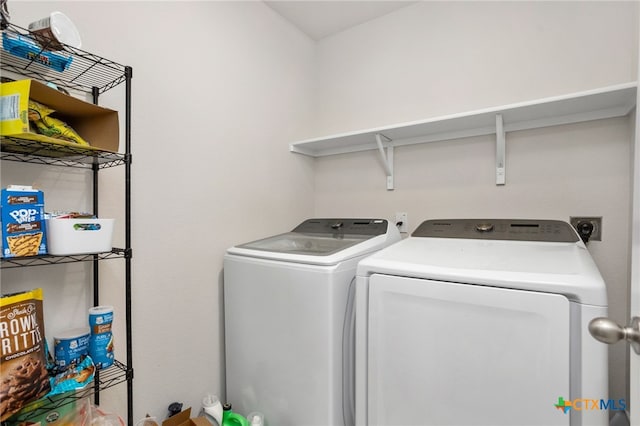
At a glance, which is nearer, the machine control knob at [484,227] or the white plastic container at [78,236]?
the white plastic container at [78,236]

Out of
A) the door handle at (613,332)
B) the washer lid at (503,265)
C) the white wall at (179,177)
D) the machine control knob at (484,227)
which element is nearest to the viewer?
the door handle at (613,332)

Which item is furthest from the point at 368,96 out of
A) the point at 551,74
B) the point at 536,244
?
the point at 536,244

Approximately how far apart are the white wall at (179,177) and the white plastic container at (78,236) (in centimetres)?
24

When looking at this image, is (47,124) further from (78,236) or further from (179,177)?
(179,177)

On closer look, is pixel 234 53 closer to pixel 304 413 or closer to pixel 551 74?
pixel 551 74

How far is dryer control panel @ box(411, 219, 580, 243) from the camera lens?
146 cm

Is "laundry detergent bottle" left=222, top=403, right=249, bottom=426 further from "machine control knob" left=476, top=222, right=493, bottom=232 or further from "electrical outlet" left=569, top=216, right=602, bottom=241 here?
"electrical outlet" left=569, top=216, right=602, bottom=241

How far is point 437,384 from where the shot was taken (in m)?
1.10

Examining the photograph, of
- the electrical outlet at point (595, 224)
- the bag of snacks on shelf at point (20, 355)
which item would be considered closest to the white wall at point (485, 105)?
the electrical outlet at point (595, 224)

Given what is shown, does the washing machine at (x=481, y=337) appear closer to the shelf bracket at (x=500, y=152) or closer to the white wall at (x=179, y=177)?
the shelf bracket at (x=500, y=152)

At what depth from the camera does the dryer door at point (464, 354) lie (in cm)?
93

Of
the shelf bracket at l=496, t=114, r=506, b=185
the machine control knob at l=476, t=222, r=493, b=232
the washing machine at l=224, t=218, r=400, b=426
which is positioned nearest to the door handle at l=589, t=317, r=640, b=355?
the washing machine at l=224, t=218, r=400, b=426

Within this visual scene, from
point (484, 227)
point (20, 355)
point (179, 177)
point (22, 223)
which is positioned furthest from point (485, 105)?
point (20, 355)

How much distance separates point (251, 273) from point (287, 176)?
2.85ft
